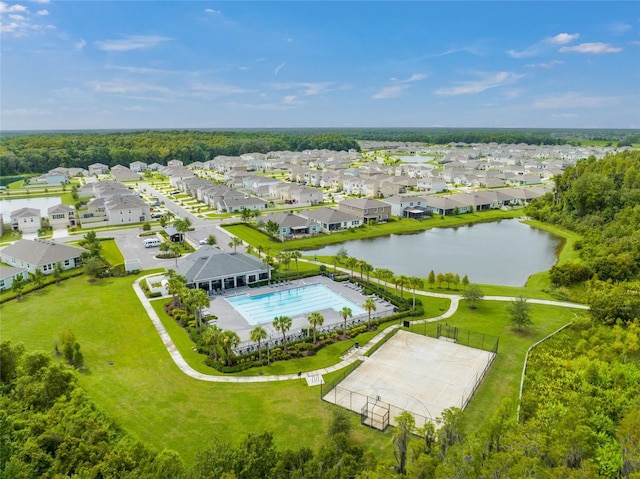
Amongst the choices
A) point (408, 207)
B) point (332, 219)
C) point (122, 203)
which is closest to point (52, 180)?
point (122, 203)

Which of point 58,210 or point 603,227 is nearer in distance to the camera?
point 603,227

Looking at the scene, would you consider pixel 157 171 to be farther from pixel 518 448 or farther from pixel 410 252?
pixel 518 448

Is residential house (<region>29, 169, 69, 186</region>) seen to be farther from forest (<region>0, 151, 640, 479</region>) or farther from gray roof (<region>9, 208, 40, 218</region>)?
forest (<region>0, 151, 640, 479</region>)

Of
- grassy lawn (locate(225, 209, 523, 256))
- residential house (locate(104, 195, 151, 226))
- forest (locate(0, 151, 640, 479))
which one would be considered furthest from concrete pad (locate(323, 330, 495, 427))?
residential house (locate(104, 195, 151, 226))

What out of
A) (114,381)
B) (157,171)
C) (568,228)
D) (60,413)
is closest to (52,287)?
(114,381)

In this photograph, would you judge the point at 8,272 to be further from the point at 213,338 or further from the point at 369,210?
the point at 369,210
